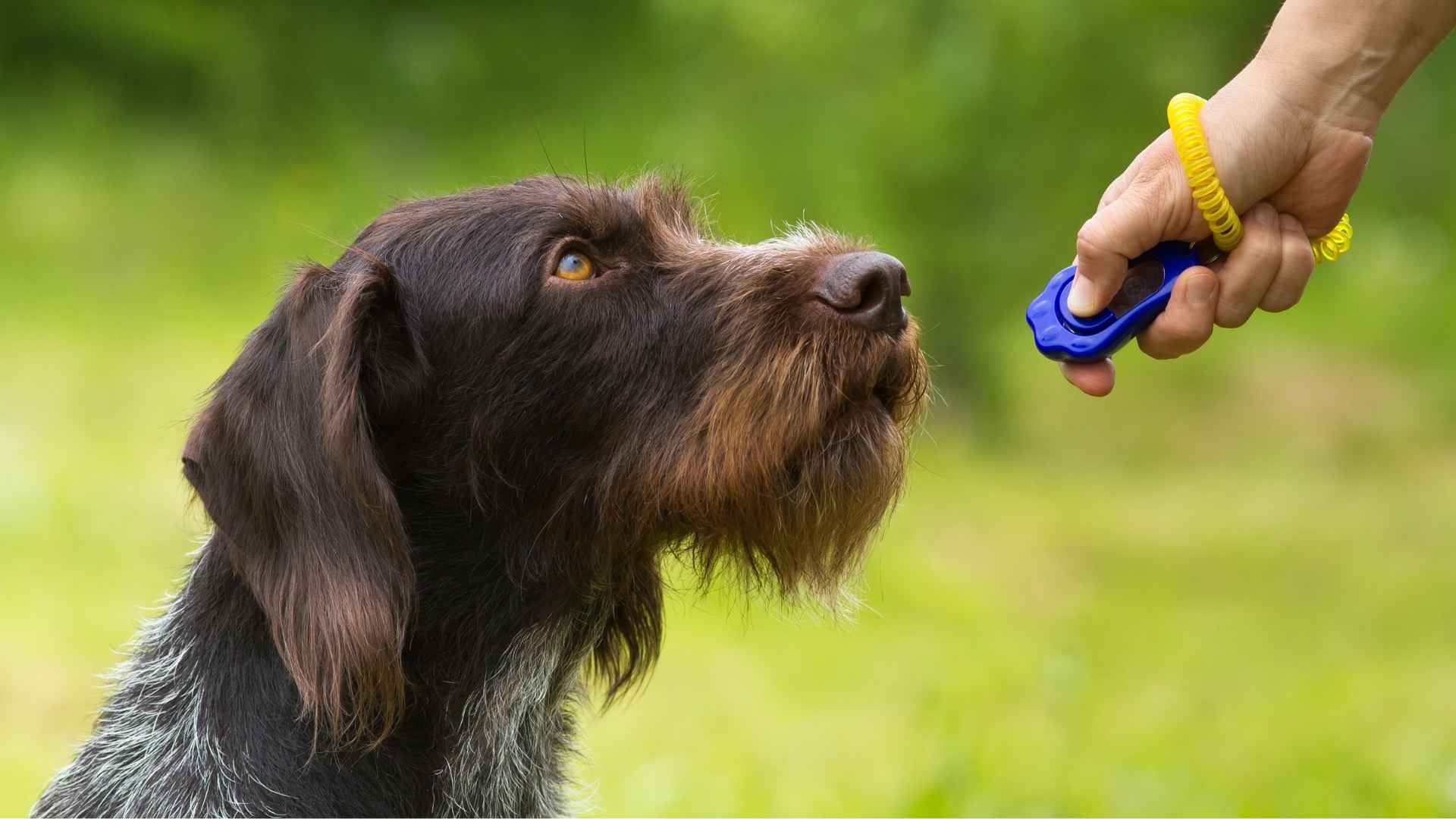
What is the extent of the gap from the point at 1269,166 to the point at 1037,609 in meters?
6.30

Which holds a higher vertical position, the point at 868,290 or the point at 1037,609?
the point at 868,290

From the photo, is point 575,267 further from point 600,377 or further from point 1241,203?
point 1241,203

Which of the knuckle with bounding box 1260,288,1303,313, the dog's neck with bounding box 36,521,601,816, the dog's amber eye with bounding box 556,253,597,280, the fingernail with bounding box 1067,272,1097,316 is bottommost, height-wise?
the dog's neck with bounding box 36,521,601,816

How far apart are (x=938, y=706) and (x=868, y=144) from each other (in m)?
5.56

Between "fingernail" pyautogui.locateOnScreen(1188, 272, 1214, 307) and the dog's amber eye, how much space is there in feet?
3.90

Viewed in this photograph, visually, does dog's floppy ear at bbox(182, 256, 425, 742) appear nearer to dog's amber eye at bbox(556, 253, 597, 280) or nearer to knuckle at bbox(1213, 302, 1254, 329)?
dog's amber eye at bbox(556, 253, 597, 280)

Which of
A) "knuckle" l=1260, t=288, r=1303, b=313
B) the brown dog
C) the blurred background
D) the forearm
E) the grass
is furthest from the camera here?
the blurred background

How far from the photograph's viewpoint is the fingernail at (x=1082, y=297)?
296 centimetres

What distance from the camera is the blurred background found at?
246 inches

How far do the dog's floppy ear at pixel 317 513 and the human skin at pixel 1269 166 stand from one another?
4.61 ft

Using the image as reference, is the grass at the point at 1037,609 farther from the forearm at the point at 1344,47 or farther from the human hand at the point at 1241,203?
the forearm at the point at 1344,47

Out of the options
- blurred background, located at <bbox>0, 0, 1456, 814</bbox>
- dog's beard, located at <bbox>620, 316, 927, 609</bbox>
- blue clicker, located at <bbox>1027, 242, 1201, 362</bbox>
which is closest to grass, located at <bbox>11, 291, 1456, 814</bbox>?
blurred background, located at <bbox>0, 0, 1456, 814</bbox>

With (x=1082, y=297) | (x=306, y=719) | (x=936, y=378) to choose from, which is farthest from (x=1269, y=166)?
(x=936, y=378)

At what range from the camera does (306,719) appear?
2828 millimetres
